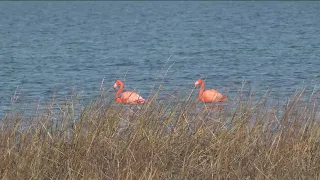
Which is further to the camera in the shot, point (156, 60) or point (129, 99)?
point (156, 60)

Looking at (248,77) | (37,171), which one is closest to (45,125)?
(37,171)

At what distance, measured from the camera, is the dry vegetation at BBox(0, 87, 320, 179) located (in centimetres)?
830

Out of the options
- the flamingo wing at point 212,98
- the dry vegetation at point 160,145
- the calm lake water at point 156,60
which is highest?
the dry vegetation at point 160,145

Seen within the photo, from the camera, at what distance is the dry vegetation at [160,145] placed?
830 cm

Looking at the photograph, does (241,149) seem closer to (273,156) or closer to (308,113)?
(273,156)

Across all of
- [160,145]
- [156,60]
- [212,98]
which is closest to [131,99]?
[212,98]

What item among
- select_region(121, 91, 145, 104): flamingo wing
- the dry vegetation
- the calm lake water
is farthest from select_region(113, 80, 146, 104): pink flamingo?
the dry vegetation

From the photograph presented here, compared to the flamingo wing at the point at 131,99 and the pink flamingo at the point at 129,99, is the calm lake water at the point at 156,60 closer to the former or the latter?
the pink flamingo at the point at 129,99

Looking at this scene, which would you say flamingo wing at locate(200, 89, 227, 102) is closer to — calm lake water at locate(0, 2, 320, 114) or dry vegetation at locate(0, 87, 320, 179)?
calm lake water at locate(0, 2, 320, 114)

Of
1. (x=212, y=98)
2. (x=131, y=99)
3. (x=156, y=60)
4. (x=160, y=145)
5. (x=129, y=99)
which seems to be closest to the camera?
(x=160, y=145)

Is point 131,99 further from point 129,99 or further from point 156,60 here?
point 156,60

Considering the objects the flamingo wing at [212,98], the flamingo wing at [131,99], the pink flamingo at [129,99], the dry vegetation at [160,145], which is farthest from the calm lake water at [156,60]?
the dry vegetation at [160,145]

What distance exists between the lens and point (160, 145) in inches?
344

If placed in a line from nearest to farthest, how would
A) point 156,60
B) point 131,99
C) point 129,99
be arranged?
point 129,99 < point 131,99 < point 156,60
